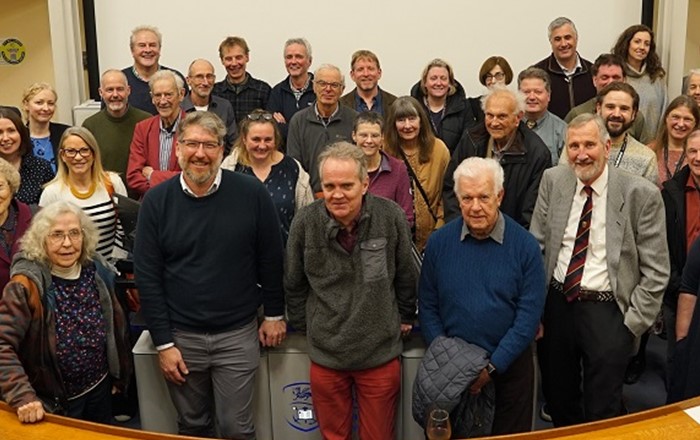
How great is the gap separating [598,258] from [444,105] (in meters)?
1.98

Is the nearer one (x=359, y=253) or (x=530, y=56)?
(x=359, y=253)

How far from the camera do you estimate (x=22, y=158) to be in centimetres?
403

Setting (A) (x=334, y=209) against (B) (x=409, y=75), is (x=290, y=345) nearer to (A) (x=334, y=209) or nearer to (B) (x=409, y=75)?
(A) (x=334, y=209)

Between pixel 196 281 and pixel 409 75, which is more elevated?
pixel 409 75

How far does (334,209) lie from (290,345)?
739 mm

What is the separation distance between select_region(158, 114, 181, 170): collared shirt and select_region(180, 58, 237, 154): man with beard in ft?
1.07

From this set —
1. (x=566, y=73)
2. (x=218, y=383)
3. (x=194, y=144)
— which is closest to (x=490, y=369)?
(x=218, y=383)

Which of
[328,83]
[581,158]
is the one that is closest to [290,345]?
[581,158]

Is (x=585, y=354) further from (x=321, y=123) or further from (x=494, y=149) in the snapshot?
(x=321, y=123)

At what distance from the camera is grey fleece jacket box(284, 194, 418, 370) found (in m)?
2.96

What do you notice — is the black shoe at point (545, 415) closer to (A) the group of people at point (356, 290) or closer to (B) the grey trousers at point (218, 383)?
(A) the group of people at point (356, 290)

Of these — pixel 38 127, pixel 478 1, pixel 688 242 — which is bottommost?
pixel 688 242

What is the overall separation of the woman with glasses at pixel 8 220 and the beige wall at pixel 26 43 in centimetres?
344

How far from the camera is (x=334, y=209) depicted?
114 inches
